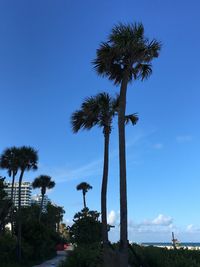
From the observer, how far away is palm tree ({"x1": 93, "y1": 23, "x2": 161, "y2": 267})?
1869 cm

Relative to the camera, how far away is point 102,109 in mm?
24281

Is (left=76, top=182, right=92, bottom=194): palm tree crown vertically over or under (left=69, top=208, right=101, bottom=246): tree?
over

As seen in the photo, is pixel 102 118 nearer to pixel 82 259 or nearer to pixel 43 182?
pixel 82 259

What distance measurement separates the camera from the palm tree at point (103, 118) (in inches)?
929

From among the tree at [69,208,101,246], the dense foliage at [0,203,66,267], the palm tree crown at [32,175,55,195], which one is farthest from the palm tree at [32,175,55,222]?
the dense foliage at [0,203,66,267]

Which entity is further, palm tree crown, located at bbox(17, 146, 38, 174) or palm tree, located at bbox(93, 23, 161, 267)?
palm tree crown, located at bbox(17, 146, 38, 174)

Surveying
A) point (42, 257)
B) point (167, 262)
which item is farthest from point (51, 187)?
point (167, 262)

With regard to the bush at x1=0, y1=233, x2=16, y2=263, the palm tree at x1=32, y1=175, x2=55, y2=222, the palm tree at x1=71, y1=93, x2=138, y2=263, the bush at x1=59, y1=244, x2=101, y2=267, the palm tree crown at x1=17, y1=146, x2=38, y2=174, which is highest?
the palm tree at x1=32, y1=175, x2=55, y2=222

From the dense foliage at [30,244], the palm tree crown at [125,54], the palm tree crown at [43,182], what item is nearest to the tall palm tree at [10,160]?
the dense foliage at [30,244]

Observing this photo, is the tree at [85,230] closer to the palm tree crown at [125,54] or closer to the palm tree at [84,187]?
the palm tree at [84,187]

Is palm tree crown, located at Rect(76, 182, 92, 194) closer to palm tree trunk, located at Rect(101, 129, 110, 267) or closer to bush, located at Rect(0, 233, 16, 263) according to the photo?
bush, located at Rect(0, 233, 16, 263)

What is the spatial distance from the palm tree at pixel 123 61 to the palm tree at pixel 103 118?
2.95m

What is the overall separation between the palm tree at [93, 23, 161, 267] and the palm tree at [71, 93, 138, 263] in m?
2.95

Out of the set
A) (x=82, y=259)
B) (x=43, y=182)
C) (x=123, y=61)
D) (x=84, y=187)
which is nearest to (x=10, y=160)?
(x=43, y=182)
